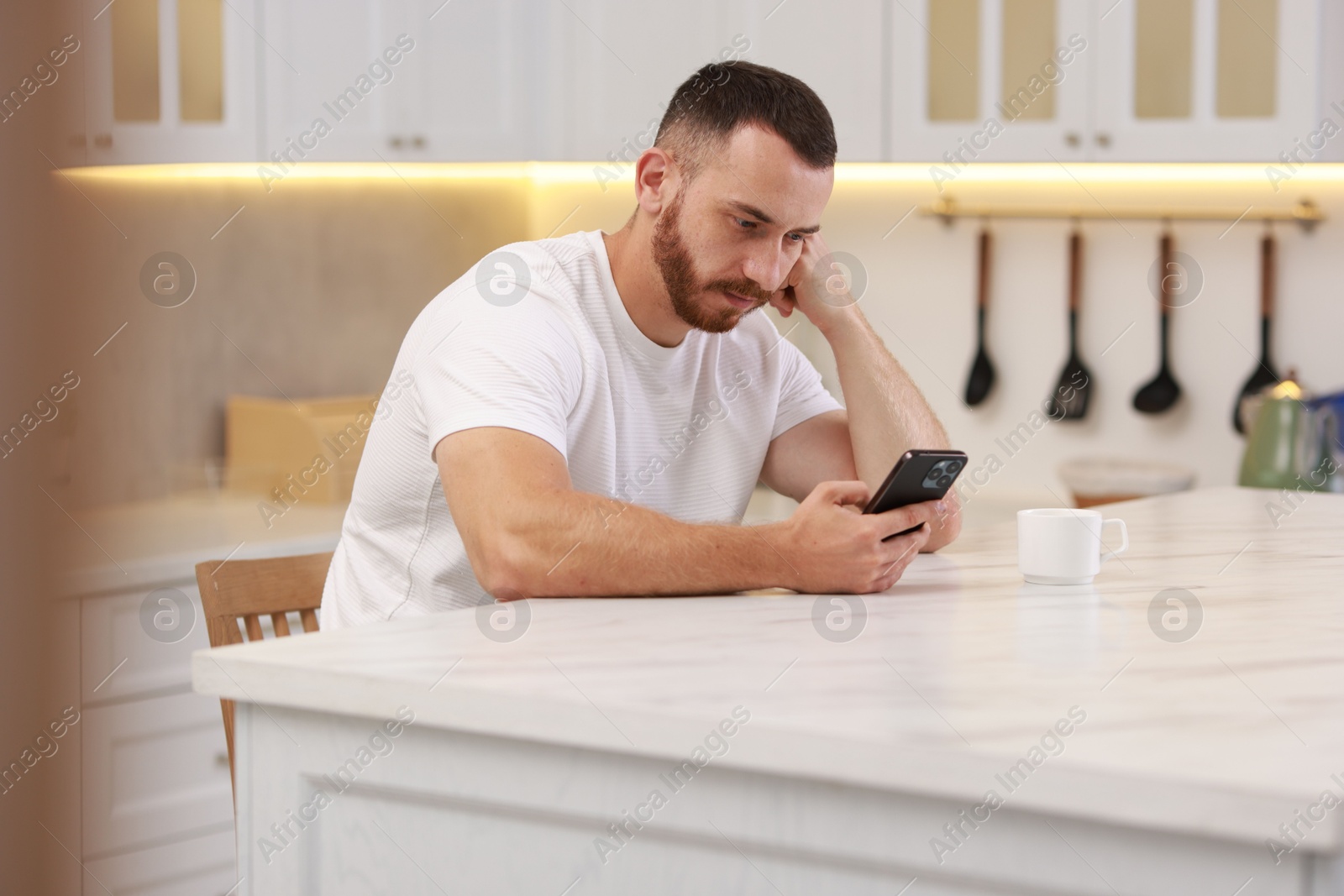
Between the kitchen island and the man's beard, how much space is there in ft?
1.52

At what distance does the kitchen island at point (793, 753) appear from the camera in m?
0.73

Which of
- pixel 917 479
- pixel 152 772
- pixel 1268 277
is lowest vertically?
pixel 152 772

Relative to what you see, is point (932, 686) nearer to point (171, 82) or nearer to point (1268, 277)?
point (171, 82)

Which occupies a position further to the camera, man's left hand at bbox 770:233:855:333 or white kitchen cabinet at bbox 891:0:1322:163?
white kitchen cabinet at bbox 891:0:1322:163

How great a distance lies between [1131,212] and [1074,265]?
161 mm

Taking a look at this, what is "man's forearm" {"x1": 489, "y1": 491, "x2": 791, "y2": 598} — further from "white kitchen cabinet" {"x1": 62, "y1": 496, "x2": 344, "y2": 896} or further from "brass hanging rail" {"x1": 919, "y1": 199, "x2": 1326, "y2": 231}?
"brass hanging rail" {"x1": 919, "y1": 199, "x2": 1326, "y2": 231}

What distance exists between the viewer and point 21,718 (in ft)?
4.37

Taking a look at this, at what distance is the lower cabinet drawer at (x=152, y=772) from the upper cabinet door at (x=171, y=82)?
94 cm

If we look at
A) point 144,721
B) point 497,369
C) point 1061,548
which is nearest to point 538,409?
point 497,369

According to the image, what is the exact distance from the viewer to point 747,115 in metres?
1.45

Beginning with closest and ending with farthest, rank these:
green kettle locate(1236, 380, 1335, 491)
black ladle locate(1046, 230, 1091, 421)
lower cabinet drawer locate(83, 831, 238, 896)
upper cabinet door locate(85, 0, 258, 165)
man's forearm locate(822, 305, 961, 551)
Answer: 1. man's forearm locate(822, 305, 961, 551)
2. lower cabinet drawer locate(83, 831, 238, 896)
3. upper cabinet door locate(85, 0, 258, 165)
4. green kettle locate(1236, 380, 1335, 491)
5. black ladle locate(1046, 230, 1091, 421)

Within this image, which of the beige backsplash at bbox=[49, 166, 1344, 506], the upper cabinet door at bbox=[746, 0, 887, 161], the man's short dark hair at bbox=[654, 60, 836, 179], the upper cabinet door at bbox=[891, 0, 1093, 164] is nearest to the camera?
the man's short dark hair at bbox=[654, 60, 836, 179]

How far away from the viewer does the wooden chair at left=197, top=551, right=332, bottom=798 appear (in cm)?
132

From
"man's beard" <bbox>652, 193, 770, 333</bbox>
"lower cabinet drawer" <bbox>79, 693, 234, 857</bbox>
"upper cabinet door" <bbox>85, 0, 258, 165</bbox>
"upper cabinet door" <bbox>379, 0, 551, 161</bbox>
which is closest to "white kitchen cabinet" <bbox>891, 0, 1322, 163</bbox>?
"upper cabinet door" <bbox>379, 0, 551, 161</bbox>
